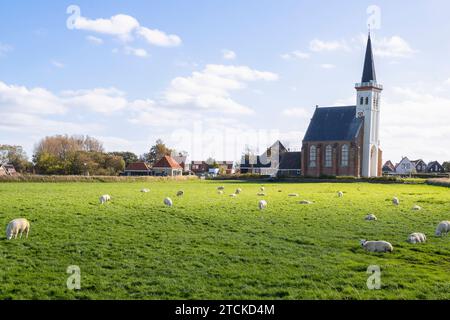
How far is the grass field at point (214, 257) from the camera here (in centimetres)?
1112

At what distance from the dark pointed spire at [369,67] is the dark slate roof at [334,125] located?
8.28 m

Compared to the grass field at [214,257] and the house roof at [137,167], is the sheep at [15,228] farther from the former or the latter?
the house roof at [137,167]

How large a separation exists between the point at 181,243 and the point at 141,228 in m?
3.57

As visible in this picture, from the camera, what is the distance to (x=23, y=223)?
17234 millimetres

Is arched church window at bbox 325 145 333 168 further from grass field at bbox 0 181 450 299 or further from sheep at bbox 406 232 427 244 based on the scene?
sheep at bbox 406 232 427 244

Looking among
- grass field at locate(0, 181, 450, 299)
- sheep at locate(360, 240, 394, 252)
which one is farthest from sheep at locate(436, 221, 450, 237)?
sheep at locate(360, 240, 394, 252)

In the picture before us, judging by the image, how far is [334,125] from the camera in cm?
10894

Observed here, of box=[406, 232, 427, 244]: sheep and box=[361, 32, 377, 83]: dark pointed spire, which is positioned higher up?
box=[361, 32, 377, 83]: dark pointed spire

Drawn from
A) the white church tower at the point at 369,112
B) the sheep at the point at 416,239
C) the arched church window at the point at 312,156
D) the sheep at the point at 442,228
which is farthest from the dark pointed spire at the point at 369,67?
the sheep at the point at 416,239

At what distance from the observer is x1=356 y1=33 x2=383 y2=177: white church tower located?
106438 mm

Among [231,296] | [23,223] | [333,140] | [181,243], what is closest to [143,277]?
[231,296]

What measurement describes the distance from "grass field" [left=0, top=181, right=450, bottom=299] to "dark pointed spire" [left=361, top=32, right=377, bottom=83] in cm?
9151

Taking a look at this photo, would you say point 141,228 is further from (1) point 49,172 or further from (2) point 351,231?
(1) point 49,172

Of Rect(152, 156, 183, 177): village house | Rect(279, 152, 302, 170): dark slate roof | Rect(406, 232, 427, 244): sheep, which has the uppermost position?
Answer: Rect(279, 152, 302, 170): dark slate roof
